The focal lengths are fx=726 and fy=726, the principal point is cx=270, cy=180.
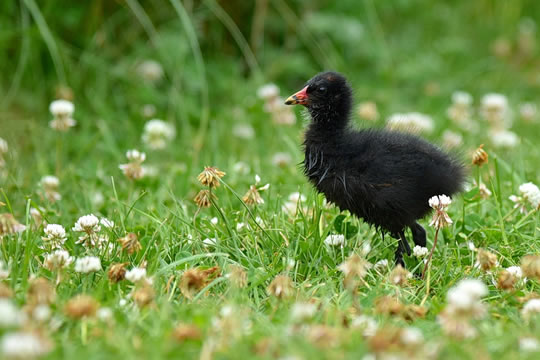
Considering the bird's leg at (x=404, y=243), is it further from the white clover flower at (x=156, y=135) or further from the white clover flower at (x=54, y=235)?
the white clover flower at (x=156, y=135)

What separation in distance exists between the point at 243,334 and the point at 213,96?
432 centimetres

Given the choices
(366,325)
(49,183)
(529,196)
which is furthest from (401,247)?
(49,183)

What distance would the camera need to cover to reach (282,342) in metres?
2.21

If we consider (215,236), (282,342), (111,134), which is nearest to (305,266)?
(215,236)

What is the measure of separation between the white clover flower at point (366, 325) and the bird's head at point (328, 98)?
1254 millimetres

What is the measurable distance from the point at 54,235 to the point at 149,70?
319 cm

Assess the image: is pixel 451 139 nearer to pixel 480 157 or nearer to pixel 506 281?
pixel 480 157

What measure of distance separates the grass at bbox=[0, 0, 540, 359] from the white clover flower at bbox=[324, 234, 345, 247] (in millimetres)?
36

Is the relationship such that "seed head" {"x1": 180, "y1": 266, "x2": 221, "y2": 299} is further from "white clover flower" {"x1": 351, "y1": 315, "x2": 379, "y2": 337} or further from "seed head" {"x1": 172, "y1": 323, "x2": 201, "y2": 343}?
"white clover flower" {"x1": 351, "y1": 315, "x2": 379, "y2": 337}

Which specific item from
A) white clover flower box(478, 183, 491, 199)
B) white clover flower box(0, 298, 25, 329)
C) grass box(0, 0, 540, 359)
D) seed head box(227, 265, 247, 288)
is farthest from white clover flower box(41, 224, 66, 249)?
white clover flower box(478, 183, 491, 199)

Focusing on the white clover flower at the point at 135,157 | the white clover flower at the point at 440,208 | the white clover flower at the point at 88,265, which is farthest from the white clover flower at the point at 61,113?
the white clover flower at the point at 440,208

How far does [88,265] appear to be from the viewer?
285 cm

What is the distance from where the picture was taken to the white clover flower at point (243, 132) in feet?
18.6

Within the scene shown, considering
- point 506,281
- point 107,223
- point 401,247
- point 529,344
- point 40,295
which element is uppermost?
point 401,247
